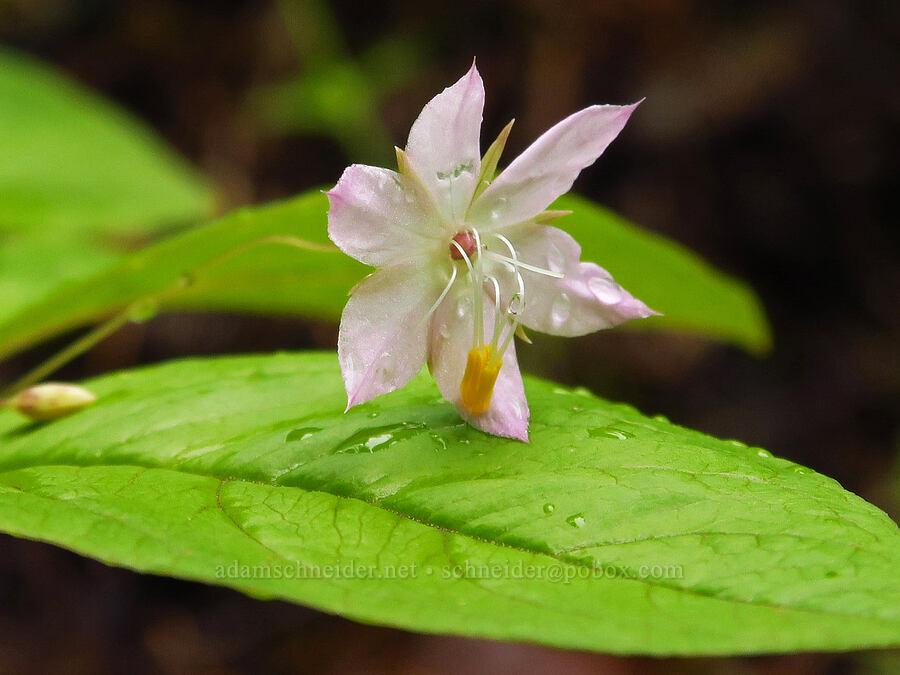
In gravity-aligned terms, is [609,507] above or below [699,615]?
above

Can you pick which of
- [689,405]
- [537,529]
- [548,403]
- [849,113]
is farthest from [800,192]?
[537,529]

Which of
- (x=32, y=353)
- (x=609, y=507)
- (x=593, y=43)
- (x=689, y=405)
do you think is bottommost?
(x=609, y=507)

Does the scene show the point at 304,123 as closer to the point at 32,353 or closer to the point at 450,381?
the point at 32,353

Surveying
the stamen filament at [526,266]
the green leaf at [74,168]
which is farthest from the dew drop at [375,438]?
the green leaf at [74,168]

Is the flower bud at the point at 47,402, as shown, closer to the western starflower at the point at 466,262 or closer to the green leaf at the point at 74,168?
the western starflower at the point at 466,262

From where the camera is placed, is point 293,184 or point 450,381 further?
point 293,184

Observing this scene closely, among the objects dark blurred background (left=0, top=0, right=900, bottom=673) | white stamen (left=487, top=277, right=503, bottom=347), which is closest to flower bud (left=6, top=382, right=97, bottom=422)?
white stamen (left=487, top=277, right=503, bottom=347)
